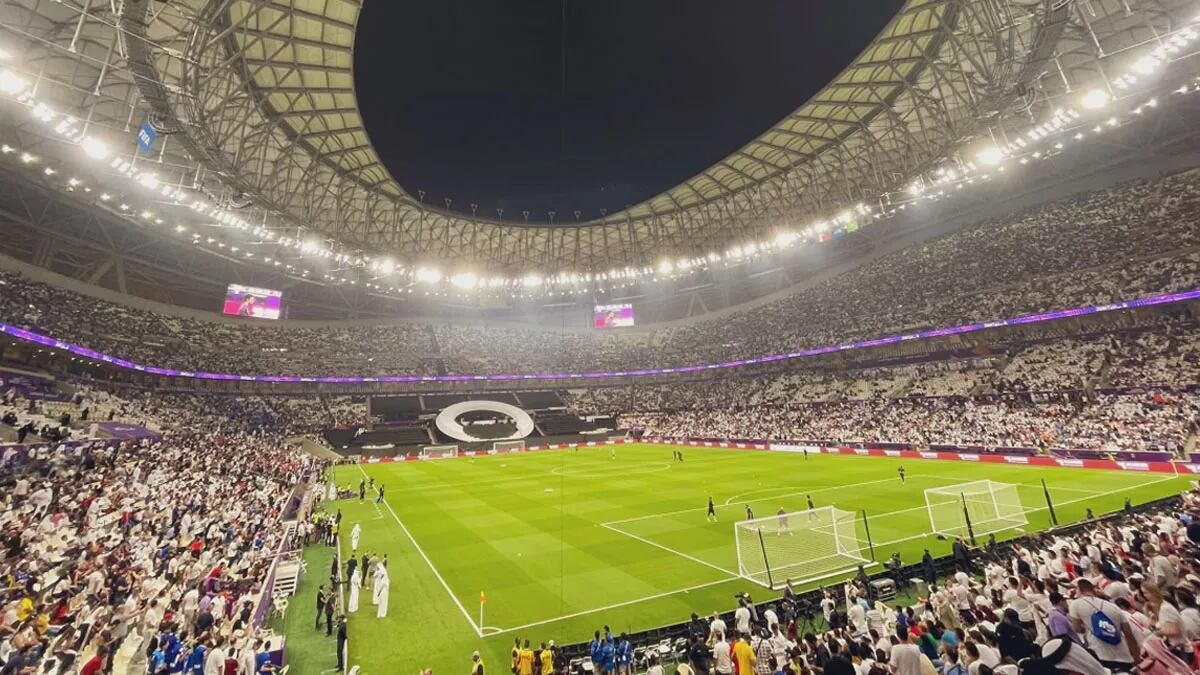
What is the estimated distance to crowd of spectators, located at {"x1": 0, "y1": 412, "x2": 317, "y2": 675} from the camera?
10.4m

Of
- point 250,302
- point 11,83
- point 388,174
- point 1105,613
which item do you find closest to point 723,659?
point 1105,613

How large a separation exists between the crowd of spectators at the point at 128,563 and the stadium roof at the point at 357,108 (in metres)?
15.2

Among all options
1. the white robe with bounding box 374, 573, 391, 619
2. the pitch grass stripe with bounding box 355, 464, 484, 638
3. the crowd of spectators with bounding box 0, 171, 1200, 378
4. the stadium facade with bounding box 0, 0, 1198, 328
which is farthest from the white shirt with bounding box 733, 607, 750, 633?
the crowd of spectators with bounding box 0, 171, 1200, 378

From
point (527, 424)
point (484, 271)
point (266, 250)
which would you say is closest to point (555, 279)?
point (484, 271)

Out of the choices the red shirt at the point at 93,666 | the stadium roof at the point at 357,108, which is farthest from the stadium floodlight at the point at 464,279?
the red shirt at the point at 93,666

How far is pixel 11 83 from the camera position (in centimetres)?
1894

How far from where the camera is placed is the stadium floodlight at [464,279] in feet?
227

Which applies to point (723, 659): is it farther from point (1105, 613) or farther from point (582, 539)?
point (582, 539)

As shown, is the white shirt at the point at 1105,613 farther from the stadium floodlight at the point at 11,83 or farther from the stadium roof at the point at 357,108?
the stadium floodlight at the point at 11,83

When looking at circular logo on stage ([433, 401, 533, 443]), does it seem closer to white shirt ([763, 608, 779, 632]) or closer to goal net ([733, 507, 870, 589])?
goal net ([733, 507, 870, 589])

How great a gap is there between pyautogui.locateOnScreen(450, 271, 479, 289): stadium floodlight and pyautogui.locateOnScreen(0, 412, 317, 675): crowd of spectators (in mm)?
44254

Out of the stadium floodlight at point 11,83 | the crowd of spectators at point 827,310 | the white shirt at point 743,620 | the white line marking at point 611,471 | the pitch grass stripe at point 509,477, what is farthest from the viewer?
the crowd of spectators at point 827,310

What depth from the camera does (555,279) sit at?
76438 mm

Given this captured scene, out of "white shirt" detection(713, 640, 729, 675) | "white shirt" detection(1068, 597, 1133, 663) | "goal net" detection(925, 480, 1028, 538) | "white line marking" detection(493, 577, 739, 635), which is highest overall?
"white shirt" detection(1068, 597, 1133, 663)
